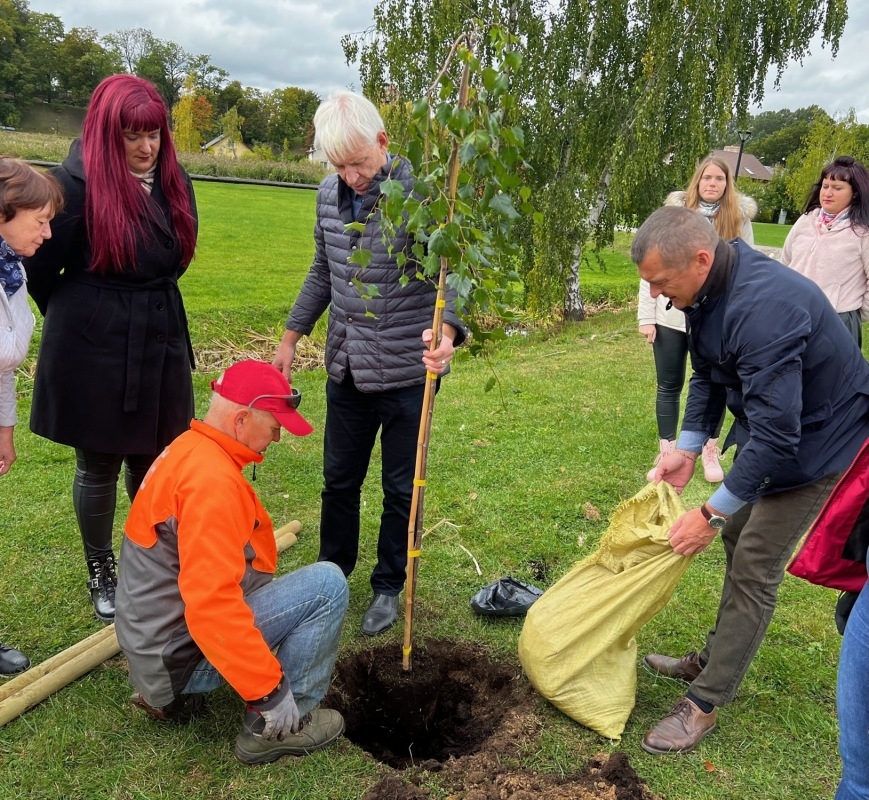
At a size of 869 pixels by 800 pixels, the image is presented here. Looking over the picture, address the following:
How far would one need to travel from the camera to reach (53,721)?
103 inches

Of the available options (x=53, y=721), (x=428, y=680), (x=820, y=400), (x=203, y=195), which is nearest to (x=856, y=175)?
(x=820, y=400)

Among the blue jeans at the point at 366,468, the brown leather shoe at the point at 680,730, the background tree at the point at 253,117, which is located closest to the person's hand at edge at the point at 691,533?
the brown leather shoe at the point at 680,730

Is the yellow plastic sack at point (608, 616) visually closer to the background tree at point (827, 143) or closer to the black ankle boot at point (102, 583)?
the black ankle boot at point (102, 583)

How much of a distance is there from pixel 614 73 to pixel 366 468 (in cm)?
882

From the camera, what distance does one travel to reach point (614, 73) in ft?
32.8

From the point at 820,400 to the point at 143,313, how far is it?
8.51ft

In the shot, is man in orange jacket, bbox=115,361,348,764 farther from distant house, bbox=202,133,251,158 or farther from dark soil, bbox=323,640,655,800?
distant house, bbox=202,133,251,158

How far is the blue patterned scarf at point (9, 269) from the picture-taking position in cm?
256

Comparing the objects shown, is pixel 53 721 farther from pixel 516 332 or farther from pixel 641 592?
pixel 516 332

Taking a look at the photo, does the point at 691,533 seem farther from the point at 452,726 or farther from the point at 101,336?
the point at 101,336

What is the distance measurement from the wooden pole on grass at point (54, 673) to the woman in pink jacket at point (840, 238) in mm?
5081

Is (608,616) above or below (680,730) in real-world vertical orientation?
above

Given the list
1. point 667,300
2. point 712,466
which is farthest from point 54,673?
point 712,466

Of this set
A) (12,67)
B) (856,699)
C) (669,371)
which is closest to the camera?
(856,699)
